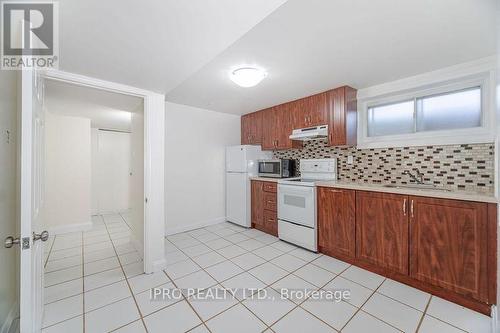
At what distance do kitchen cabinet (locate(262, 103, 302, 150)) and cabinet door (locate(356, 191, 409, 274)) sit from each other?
1.56 meters

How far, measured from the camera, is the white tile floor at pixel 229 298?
1.56 meters

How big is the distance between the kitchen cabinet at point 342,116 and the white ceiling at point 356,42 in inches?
6.3

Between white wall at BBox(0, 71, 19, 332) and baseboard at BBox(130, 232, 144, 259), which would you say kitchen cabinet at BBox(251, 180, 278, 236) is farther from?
white wall at BBox(0, 71, 19, 332)

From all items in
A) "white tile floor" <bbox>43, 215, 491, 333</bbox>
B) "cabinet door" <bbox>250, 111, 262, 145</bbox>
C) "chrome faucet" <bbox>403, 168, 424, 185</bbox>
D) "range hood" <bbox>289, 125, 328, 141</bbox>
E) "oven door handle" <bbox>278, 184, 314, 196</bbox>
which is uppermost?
"cabinet door" <bbox>250, 111, 262, 145</bbox>

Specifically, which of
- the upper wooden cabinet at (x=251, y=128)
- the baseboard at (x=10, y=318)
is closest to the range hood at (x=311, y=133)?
the upper wooden cabinet at (x=251, y=128)

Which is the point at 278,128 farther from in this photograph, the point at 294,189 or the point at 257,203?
→ the point at 257,203

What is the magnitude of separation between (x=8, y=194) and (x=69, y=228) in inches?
107

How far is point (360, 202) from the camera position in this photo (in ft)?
7.80

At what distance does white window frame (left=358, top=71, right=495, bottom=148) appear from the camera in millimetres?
2082

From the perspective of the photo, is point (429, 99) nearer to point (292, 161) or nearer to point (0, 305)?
point (292, 161)

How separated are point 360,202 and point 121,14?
8.82 feet

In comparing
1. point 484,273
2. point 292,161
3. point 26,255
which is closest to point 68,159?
point 26,255

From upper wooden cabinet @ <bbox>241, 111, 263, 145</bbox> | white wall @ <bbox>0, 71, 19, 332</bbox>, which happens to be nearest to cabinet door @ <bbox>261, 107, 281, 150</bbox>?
upper wooden cabinet @ <bbox>241, 111, 263, 145</bbox>

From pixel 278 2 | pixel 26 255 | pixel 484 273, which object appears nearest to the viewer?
pixel 26 255
